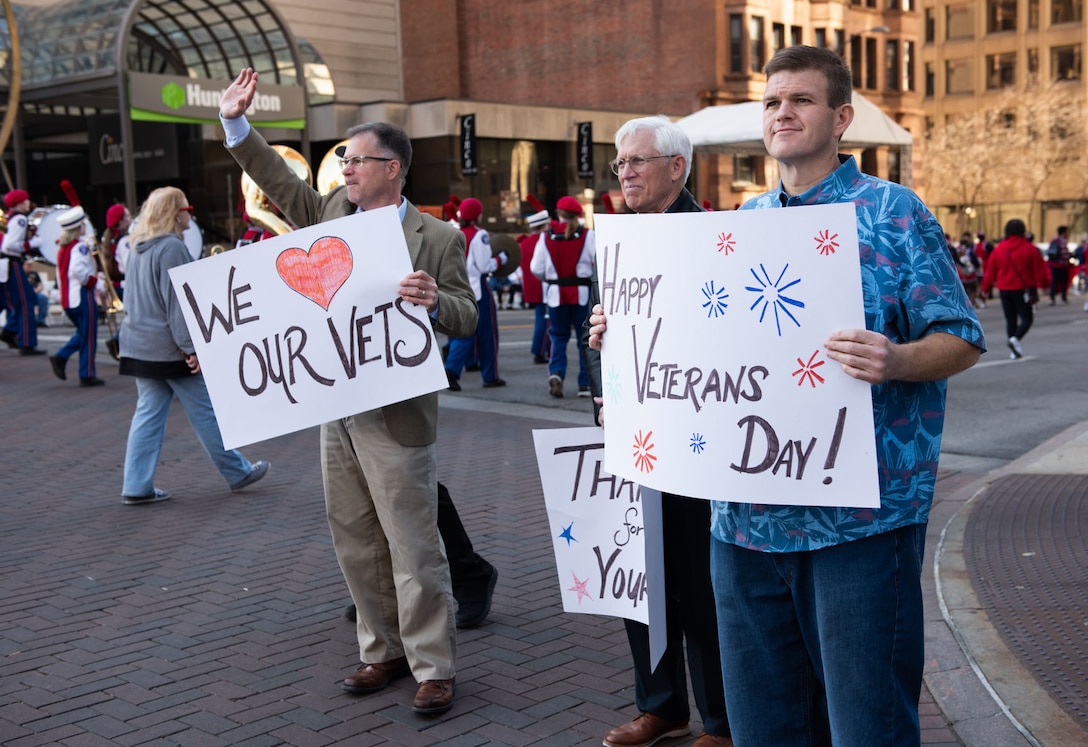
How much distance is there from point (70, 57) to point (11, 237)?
1352cm

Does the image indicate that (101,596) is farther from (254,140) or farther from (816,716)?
(816,716)

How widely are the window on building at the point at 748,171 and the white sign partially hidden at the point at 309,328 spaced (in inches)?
1780

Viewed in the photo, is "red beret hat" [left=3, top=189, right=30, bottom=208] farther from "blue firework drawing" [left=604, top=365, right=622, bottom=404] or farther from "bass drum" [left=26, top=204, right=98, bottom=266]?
"blue firework drawing" [left=604, top=365, right=622, bottom=404]

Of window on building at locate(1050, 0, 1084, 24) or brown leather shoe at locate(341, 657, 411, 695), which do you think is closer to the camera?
brown leather shoe at locate(341, 657, 411, 695)

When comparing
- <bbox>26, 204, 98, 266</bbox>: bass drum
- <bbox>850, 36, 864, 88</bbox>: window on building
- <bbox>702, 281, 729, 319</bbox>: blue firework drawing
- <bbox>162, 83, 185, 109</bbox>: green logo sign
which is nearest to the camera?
<bbox>702, 281, 729, 319</bbox>: blue firework drawing

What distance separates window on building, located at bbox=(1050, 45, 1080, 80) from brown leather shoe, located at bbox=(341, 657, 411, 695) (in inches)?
2832

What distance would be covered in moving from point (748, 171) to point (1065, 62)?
30.7 meters

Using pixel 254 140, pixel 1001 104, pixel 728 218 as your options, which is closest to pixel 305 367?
pixel 254 140

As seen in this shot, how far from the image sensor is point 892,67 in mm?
57031

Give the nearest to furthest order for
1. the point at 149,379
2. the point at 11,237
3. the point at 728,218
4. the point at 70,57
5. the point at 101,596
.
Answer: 1. the point at 728,218
2. the point at 101,596
3. the point at 149,379
4. the point at 11,237
5. the point at 70,57

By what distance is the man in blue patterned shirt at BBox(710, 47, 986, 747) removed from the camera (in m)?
2.38

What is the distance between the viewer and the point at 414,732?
3.93 meters

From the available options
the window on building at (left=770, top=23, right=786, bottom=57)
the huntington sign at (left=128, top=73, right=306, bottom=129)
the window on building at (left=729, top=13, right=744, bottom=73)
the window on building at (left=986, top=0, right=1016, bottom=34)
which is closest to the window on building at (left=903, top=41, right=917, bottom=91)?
the window on building at (left=770, top=23, right=786, bottom=57)

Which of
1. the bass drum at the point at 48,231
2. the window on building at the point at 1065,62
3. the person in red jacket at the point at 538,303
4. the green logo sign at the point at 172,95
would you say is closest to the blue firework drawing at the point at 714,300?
the person in red jacket at the point at 538,303
